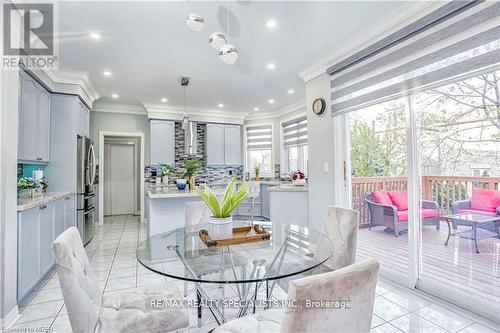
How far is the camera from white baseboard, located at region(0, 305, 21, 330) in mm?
1902

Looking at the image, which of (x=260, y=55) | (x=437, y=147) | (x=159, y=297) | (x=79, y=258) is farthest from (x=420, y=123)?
(x=79, y=258)

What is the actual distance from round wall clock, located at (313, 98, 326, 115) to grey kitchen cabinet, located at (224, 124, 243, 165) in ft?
10.2

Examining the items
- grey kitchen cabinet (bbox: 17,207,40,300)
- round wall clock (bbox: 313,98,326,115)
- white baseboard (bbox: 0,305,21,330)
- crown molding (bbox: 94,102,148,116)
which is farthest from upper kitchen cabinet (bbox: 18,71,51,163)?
round wall clock (bbox: 313,98,326,115)

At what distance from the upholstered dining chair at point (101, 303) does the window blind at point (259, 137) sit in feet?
17.1

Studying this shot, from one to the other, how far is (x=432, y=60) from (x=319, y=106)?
1494 millimetres

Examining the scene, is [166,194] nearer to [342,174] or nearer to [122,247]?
[122,247]

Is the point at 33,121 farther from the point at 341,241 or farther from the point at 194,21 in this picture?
the point at 341,241

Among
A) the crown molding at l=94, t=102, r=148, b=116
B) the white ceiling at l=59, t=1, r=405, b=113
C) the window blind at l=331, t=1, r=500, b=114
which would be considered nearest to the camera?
the window blind at l=331, t=1, r=500, b=114

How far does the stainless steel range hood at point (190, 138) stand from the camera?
5.83 meters

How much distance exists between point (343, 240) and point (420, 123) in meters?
1.52

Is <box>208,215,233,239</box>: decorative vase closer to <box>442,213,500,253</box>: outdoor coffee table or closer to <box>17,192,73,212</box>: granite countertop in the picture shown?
<box>17,192,73,212</box>: granite countertop

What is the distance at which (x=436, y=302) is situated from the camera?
224 cm

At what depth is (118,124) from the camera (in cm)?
575

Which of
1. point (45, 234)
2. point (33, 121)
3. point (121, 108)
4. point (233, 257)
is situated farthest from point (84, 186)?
point (233, 257)
